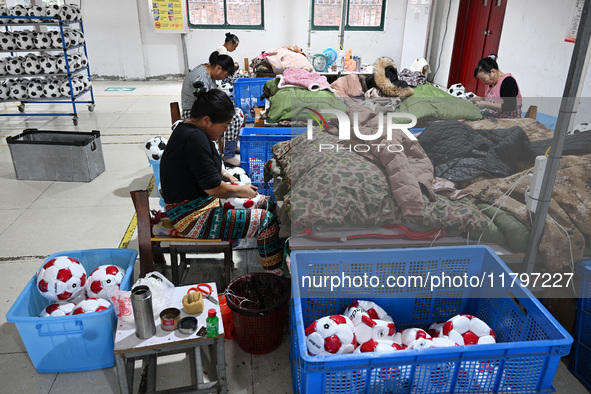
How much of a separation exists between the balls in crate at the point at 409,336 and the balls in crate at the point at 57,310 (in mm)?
A: 1710

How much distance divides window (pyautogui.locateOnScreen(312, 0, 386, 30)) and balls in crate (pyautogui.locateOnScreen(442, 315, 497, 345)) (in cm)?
963

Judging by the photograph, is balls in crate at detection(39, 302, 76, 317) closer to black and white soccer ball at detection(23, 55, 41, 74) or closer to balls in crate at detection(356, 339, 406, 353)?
balls in crate at detection(356, 339, 406, 353)

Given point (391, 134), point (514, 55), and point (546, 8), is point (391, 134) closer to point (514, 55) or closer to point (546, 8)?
point (546, 8)

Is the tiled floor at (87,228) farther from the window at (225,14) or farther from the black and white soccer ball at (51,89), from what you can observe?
the window at (225,14)

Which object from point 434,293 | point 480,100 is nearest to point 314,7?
point 480,100

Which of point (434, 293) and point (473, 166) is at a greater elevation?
point (473, 166)

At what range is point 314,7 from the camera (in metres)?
10.4

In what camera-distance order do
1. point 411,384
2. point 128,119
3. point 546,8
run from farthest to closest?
point 128,119 → point 546,8 → point 411,384

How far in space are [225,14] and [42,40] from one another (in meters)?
4.67

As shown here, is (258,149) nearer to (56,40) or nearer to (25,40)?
(56,40)

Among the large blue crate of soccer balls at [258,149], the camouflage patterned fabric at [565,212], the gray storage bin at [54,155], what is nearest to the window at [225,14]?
the gray storage bin at [54,155]

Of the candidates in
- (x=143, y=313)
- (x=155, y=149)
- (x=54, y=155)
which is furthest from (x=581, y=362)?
(x=54, y=155)

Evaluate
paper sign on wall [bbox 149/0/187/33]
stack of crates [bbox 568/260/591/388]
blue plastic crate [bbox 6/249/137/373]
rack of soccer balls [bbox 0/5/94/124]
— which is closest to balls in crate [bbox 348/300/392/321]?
stack of crates [bbox 568/260/591/388]

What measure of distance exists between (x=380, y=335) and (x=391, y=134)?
3.83ft
